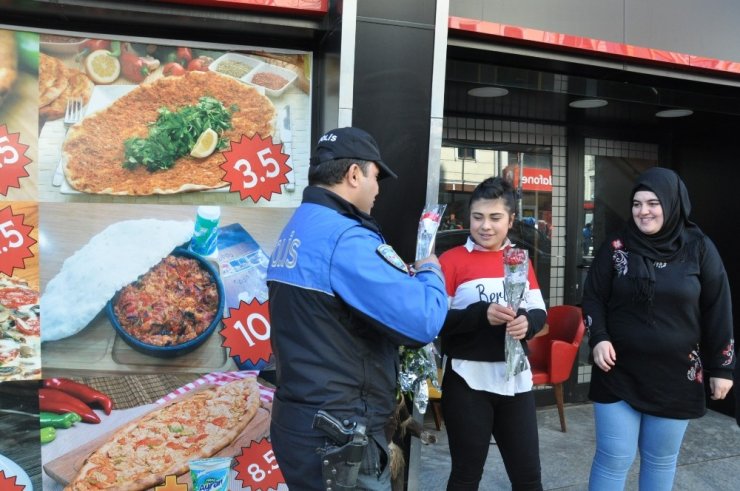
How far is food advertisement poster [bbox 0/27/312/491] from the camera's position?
2.69m

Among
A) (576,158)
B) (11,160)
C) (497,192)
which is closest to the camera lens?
(497,192)

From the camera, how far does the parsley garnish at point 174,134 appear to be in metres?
2.79

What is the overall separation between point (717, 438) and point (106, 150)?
5.04 metres

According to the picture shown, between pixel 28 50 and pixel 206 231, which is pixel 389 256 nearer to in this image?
pixel 206 231

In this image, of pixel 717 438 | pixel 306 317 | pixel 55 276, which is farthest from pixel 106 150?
pixel 717 438

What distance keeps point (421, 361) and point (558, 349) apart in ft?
7.60

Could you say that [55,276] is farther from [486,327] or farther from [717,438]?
[717,438]

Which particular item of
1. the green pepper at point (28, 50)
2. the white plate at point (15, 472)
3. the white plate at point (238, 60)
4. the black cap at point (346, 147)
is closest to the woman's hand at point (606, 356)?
the black cap at point (346, 147)

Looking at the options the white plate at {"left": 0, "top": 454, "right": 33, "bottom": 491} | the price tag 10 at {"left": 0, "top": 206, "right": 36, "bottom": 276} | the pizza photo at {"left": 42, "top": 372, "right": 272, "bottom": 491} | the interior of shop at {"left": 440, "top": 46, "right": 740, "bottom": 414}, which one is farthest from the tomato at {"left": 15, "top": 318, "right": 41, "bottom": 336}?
the interior of shop at {"left": 440, "top": 46, "right": 740, "bottom": 414}

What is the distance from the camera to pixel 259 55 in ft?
9.66

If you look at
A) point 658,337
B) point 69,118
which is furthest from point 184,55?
point 658,337

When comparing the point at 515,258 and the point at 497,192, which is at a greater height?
the point at 497,192

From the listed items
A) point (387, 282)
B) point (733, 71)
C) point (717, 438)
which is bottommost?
point (717, 438)

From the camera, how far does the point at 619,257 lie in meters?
2.67
